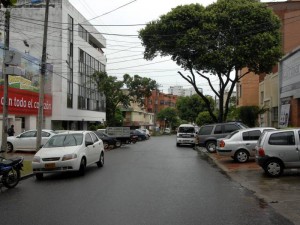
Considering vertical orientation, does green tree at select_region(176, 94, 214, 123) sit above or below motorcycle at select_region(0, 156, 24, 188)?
above

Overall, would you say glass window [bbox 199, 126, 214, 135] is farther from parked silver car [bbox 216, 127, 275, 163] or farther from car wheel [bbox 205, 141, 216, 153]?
parked silver car [bbox 216, 127, 275, 163]

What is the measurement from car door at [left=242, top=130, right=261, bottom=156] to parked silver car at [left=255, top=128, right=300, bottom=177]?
519 cm

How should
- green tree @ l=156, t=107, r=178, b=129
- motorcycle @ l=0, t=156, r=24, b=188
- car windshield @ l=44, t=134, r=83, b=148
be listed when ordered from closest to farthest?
1. motorcycle @ l=0, t=156, r=24, b=188
2. car windshield @ l=44, t=134, r=83, b=148
3. green tree @ l=156, t=107, r=178, b=129

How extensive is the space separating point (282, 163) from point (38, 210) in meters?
8.53

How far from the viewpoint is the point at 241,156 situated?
791 inches

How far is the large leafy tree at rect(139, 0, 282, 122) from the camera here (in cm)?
3000

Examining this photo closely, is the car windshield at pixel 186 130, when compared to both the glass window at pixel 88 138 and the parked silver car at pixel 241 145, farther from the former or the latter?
the glass window at pixel 88 138

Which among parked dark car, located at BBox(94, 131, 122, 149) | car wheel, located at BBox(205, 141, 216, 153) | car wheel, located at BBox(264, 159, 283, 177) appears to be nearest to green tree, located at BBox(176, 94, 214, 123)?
parked dark car, located at BBox(94, 131, 122, 149)

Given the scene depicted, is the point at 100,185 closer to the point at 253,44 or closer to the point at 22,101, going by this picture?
the point at 253,44

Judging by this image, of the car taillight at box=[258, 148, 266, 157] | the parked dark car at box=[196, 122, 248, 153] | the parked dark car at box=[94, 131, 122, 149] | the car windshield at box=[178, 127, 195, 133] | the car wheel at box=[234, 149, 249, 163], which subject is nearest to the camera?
the car taillight at box=[258, 148, 266, 157]

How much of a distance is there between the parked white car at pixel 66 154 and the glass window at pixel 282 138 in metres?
6.64

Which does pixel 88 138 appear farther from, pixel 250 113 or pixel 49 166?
pixel 250 113

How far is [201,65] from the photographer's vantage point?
32281 mm

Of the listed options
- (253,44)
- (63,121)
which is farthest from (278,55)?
(63,121)
